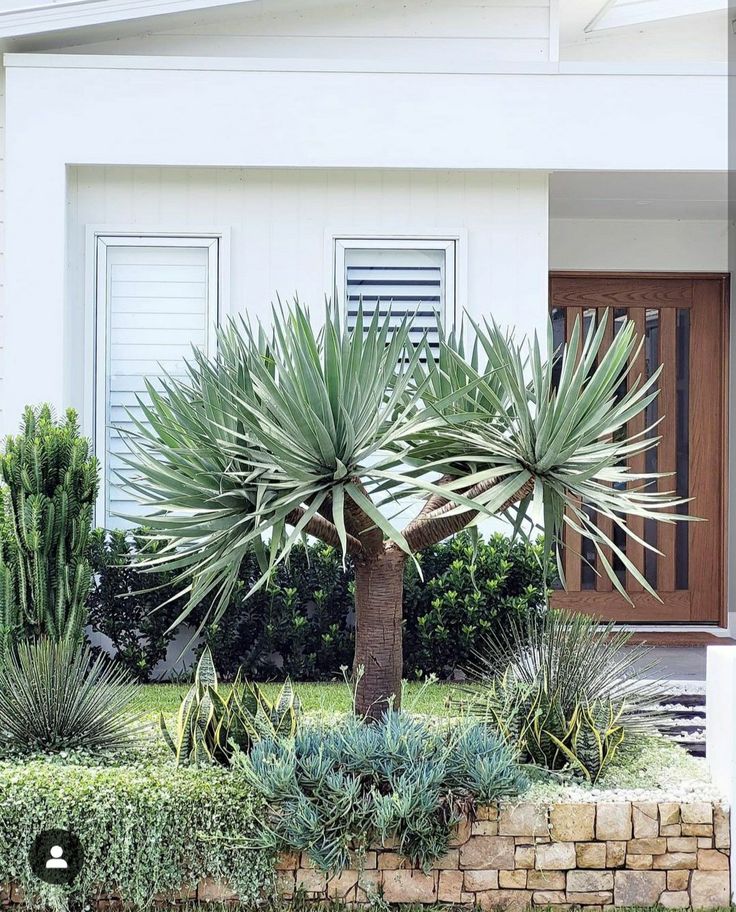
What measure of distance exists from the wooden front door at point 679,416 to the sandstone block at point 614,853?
13.6ft

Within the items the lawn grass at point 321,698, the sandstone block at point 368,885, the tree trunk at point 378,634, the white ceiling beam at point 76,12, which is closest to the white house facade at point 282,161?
the white ceiling beam at point 76,12

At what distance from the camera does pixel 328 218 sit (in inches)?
257

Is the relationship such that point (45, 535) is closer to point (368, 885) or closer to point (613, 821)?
point (368, 885)

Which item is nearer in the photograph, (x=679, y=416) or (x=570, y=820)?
(x=570, y=820)

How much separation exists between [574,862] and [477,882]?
38 centimetres

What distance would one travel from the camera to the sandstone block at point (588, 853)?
3.85 m

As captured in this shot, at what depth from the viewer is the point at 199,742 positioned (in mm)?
4098

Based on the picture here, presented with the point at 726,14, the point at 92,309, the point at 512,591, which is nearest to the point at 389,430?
the point at 512,591

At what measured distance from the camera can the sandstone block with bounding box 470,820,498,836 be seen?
151 inches

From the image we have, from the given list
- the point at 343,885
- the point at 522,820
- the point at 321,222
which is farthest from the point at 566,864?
the point at 321,222

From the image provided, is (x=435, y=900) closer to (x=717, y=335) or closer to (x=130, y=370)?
(x=130, y=370)

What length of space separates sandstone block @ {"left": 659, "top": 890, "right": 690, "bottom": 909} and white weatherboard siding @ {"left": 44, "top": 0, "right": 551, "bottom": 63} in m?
5.03

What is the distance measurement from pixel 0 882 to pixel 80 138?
4.37 meters

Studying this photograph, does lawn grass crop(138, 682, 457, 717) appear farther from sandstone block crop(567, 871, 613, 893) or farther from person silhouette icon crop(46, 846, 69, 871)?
person silhouette icon crop(46, 846, 69, 871)
